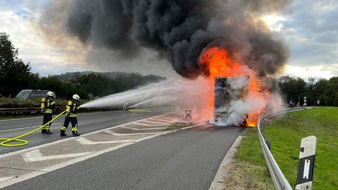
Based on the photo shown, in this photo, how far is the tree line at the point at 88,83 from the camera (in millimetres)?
50375

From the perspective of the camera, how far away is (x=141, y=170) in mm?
6508

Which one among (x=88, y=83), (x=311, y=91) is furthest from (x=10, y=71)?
(x=311, y=91)

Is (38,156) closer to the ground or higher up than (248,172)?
higher up

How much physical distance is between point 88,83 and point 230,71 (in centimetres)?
6942

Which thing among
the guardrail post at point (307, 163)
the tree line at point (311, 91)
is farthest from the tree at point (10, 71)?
the tree line at point (311, 91)

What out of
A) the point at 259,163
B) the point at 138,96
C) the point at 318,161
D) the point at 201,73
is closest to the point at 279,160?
the point at 259,163

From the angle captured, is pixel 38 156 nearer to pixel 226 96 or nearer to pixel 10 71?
pixel 226 96

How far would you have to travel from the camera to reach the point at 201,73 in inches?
857

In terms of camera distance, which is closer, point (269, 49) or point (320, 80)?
point (269, 49)

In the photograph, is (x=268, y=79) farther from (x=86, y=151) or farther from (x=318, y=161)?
(x=86, y=151)

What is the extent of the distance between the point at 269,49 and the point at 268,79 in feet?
7.07

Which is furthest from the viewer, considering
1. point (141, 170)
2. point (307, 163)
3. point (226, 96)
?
point (226, 96)

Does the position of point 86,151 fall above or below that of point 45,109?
Answer: below

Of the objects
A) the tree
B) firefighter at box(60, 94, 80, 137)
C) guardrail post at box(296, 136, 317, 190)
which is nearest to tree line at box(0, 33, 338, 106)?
the tree
